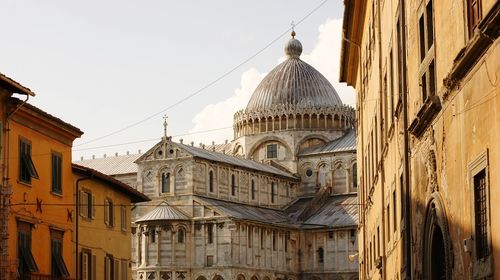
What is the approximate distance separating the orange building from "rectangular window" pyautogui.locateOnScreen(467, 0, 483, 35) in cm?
1773

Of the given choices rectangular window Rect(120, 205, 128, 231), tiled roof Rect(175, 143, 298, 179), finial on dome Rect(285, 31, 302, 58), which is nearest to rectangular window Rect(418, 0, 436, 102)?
rectangular window Rect(120, 205, 128, 231)

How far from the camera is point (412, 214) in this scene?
21.4 m

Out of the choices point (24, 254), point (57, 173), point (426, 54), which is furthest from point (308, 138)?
point (426, 54)

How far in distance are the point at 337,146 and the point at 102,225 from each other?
83401 mm

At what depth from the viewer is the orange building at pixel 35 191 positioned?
32188mm

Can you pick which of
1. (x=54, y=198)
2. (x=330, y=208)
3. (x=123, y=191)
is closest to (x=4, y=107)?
(x=54, y=198)

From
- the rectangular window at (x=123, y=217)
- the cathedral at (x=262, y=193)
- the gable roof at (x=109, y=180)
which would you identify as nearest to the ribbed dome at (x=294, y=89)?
the cathedral at (x=262, y=193)

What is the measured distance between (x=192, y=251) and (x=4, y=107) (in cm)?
7757

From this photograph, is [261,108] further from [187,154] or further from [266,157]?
[187,154]

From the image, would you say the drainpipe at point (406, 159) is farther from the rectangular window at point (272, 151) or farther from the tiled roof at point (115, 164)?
the rectangular window at point (272, 151)

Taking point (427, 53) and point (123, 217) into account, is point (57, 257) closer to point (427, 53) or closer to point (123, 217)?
point (123, 217)

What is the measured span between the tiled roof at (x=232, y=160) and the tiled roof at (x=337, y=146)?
3.41m

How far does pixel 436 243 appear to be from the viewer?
744 inches

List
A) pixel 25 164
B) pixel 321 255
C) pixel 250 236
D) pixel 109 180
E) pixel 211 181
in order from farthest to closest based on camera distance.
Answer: pixel 321 255 < pixel 211 181 < pixel 250 236 < pixel 109 180 < pixel 25 164
